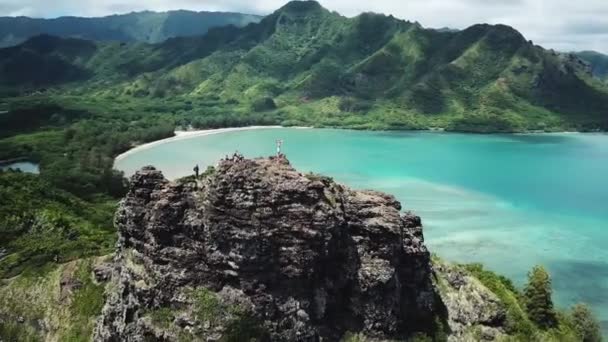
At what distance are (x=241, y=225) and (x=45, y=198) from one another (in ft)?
242

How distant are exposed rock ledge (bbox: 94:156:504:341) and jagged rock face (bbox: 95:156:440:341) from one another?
0.09 metres

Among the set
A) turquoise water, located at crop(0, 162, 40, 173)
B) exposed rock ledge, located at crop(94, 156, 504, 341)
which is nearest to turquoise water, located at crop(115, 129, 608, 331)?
turquoise water, located at crop(0, 162, 40, 173)

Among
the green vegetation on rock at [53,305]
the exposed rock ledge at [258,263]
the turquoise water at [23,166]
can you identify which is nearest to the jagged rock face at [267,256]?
the exposed rock ledge at [258,263]

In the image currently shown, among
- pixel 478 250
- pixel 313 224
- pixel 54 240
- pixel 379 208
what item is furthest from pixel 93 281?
pixel 478 250

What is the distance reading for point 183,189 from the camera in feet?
180

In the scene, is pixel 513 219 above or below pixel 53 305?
below

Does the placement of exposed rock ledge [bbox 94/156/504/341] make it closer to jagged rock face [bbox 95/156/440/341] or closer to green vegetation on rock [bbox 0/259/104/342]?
jagged rock face [bbox 95/156/440/341]

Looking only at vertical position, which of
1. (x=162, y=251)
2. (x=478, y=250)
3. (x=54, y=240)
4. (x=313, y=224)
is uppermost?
(x=313, y=224)

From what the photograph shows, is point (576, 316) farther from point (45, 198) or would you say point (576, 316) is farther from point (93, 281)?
point (45, 198)

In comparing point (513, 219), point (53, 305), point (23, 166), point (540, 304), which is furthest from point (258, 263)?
point (23, 166)

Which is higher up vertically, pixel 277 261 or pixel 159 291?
pixel 277 261

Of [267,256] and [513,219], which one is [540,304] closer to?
[267,256]

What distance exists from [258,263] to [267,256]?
983mm

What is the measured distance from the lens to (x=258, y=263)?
5081 cm
